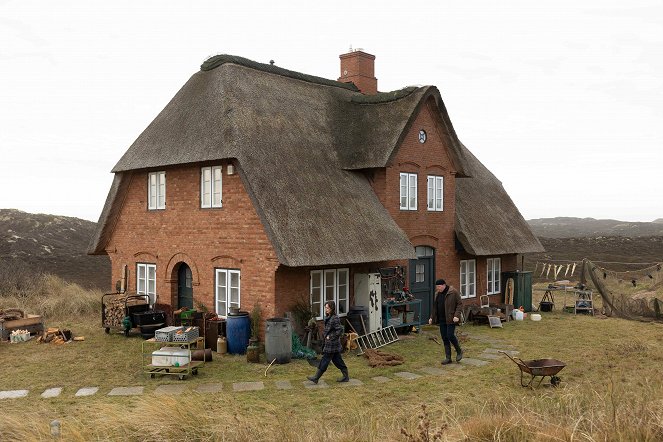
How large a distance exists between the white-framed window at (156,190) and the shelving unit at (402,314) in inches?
293

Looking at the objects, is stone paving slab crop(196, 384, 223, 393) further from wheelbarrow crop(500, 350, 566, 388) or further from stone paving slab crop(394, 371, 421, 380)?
wheelbarrow crop(500, 350, 566, 388)

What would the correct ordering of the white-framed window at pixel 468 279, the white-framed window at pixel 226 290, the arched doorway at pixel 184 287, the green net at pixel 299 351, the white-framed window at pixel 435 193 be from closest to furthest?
1. the green net at pixel 299 351
2. the white-framed window at pixel 226 290
3. the arched doorway at pixel 184 287
4. the white-framed window at pixel 435 193
5. the white-framed window at pixel 468 279

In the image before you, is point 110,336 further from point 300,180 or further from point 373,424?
point 373,424

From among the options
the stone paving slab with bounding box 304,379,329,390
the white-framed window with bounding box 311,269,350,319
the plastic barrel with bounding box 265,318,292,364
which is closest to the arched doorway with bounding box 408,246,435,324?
the white-framed window with bounding box 311,269,350,319

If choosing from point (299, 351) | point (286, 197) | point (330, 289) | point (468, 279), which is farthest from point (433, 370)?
point (468, 279)

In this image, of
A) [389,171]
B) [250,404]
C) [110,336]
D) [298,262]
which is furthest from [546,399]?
[110,336]

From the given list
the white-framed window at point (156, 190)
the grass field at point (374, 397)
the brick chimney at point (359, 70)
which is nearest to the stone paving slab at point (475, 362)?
the grass field at point (374, 397)

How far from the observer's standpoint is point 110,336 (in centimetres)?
1652

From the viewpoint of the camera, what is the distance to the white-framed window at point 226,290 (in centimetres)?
1507

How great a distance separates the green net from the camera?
13688mm

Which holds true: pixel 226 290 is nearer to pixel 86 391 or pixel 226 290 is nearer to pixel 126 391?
pixel 126 391

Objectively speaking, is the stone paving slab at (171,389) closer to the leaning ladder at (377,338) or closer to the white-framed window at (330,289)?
the white-framed window at (330,289)

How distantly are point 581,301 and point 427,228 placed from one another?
26.3 feet

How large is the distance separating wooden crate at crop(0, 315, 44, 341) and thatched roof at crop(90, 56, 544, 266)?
11.3 ft
